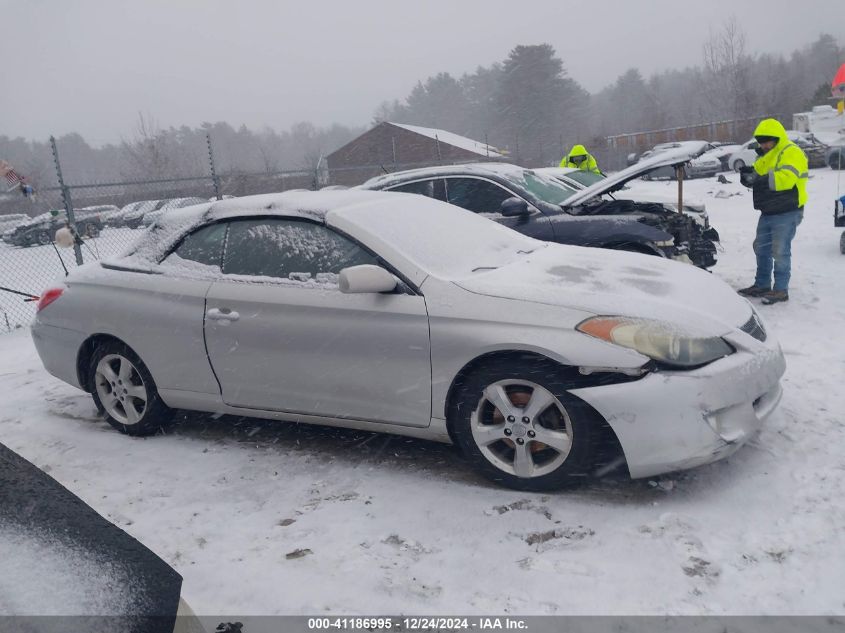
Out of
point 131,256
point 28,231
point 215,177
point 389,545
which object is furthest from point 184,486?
point 28,231

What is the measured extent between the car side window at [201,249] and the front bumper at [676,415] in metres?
2.36

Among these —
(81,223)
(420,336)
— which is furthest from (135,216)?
(420,336)

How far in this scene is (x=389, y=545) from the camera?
2969 millimetres

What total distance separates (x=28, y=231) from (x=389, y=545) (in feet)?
55.4

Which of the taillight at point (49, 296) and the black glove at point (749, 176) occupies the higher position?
the black glove at point (749, 176)

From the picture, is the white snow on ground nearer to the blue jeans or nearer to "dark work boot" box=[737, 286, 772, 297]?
the blue jeans

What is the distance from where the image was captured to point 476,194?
701 cm

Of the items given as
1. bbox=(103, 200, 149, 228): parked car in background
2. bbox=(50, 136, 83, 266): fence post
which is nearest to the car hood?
bbox=(50, 136, 83, 266): fence post

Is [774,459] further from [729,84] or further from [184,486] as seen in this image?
[729,84]

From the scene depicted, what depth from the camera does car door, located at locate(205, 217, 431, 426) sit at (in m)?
3.43

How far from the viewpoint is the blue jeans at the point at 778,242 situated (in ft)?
21.0

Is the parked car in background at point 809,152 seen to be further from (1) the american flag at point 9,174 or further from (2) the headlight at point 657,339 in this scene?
(2) the headlight at point 657,339

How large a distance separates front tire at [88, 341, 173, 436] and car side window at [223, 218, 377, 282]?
0.96 meters

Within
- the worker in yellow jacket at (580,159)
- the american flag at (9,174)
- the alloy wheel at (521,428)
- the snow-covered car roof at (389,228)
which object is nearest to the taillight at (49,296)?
the snow-covered car roof at (389,228)
